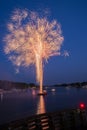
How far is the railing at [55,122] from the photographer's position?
33.8 feet

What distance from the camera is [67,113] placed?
43.0 ft

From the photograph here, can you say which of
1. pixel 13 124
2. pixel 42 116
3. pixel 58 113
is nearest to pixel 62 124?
pixel 58 113

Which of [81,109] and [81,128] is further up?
[81,109]

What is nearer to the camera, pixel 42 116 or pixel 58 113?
pixel 42 116

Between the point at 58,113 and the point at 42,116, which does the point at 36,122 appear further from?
the point at 58,113

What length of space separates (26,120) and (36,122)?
78 cm

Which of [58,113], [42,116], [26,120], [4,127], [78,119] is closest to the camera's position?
[4,127]

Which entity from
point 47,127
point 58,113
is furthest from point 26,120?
point 58,113

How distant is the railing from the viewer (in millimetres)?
10293

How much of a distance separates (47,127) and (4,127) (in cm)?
278

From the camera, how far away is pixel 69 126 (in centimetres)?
1302

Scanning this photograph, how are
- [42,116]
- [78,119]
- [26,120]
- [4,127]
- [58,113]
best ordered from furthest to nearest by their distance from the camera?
[78,119], [58,113], [42,116], [26,120], [4,127]

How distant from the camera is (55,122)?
1225 centimetres

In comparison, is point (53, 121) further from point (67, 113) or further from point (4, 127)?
point (4, 127)
